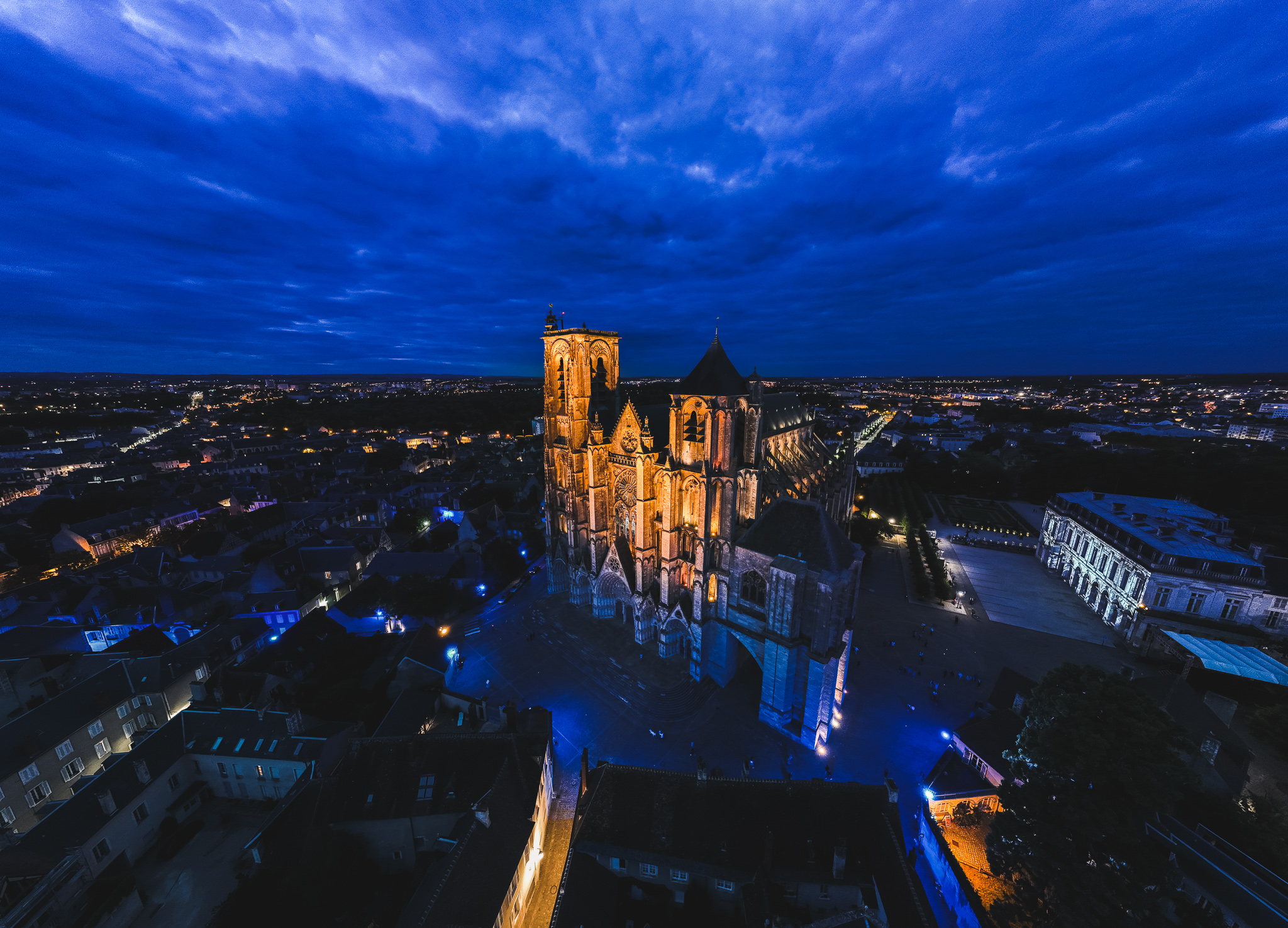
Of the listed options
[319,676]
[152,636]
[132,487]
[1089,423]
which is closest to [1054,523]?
[319,676]

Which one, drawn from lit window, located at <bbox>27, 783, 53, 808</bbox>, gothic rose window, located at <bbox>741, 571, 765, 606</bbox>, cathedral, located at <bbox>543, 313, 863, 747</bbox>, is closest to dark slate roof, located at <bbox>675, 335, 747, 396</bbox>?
cathedral, located at <bbox>543, 313, 863, 747</bbox>

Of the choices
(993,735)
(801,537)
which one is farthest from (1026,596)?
(801,537)

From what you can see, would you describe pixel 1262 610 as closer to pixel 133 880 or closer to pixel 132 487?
pixel 133 880

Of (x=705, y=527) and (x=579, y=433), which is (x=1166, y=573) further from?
(x=579, y=433)

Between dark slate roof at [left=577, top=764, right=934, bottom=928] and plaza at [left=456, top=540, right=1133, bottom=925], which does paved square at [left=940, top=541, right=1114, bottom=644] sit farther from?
dark slate roof at [left=577, top=764, right=934, bottom=928]

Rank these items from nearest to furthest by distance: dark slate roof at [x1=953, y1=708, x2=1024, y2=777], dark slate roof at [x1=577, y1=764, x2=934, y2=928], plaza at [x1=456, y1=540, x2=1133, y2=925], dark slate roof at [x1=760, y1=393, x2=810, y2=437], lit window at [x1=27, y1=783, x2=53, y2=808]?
dark slate roof at [x1=577, y1=764, x2=934, y2=928] → dark slate roof at [x1=953, y1=708, x2=1024, y2=777] → lit window at [x1=27, y1=783, x2=53, y2=808] → plaza at [x1=456, y1=540, x2=1133, y2=925] → dark slate roof at [x1=760, y1=393, x2=810, y2=437]
